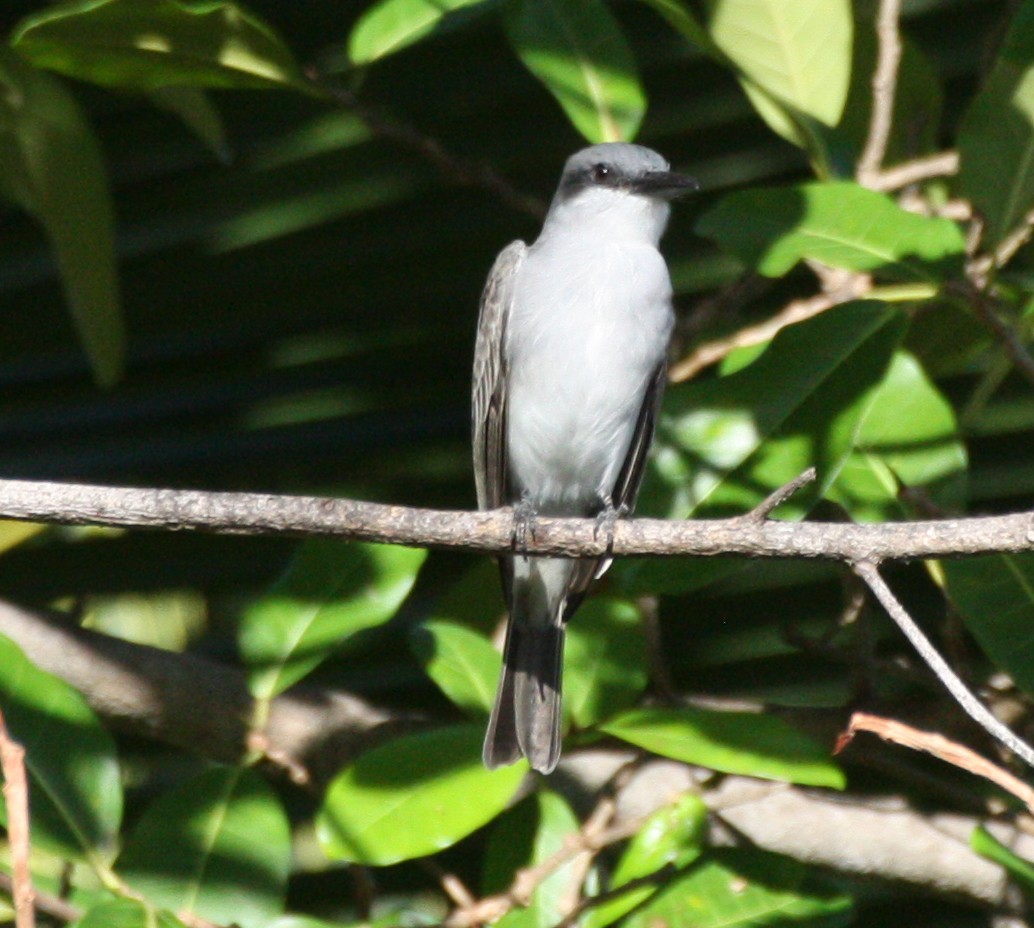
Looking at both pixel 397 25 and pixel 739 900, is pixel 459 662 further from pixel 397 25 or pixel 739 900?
pixel 397 25

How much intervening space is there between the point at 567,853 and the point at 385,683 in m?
1.06

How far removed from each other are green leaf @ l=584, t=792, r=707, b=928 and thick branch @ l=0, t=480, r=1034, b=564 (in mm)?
566

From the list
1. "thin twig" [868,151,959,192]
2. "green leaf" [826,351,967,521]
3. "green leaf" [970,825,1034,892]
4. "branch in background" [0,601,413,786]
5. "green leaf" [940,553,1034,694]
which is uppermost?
"thin twig" [868,151,959,192]

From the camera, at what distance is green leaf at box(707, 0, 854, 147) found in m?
2.91

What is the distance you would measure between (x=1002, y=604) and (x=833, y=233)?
0.71 meters

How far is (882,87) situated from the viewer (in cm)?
291

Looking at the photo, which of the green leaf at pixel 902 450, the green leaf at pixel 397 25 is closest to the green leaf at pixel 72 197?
the green leaf at pixel 397 25

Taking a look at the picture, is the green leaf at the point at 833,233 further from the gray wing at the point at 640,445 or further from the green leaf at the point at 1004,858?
the green leaf at the point at 1004,858

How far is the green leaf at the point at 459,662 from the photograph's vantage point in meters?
2.68

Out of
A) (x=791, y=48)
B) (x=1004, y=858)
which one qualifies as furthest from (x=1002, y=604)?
(x=791, y=48)

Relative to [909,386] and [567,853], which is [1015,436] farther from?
[567,853]

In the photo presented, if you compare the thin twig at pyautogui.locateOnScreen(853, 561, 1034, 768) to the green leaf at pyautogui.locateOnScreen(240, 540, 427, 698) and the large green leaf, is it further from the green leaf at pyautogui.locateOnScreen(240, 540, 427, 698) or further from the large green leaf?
the green leaf at pyautogui.locateOnScreen(240, 540, 427, 698)

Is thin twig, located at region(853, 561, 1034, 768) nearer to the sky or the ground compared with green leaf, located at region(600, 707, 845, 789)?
nearer to the ground

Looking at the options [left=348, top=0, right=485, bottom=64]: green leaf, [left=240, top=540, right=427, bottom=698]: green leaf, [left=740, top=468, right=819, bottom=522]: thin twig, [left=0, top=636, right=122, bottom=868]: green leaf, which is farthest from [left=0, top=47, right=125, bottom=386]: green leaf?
[left=740, top=468, right=819, bottom=522]: thin twig
